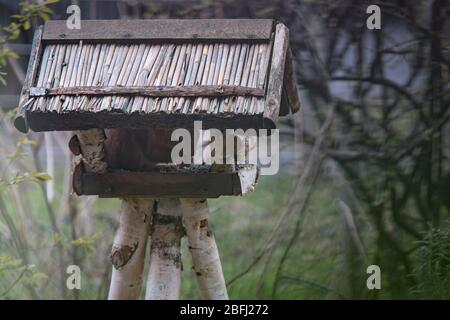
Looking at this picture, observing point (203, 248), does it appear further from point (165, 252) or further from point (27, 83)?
point (27, 83)

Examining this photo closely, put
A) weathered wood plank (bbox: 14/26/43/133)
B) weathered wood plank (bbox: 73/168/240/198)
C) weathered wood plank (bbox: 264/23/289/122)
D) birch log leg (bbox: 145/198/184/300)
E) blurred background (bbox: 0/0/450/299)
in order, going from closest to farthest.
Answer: weathered wood plank (bbox: 264/23/289/122)
weathered wood plank (bbox: 14/26/43/133)
weathered wood plank (bbox: 73/168/240/198)
birch log leg (bbox: 145/198/184/300)
blurred background (bbox: 0/0/450/299)

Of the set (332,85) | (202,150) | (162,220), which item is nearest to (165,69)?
(202,150)

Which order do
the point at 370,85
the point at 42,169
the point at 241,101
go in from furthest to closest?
the point at 42,169 < the point at 370,85 < the point at 241,101

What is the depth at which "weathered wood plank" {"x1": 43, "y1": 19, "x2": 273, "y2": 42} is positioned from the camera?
5.78 ft

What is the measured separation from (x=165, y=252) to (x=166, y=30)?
61 cm

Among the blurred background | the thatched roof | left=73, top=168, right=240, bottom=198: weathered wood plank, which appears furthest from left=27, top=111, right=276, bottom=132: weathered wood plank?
the blurred background

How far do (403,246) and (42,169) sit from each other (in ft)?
5.31

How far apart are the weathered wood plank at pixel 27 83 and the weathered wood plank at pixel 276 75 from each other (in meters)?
0.59

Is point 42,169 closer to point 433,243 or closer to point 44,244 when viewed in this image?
point 44,244

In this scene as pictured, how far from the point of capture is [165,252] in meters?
1.98

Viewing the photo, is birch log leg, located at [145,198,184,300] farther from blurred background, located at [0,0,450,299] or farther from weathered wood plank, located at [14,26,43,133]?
blurred background, located at [0,0,450,299]

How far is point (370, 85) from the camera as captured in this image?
118 inches

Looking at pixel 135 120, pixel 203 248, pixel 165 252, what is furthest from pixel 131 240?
pixel 135 120

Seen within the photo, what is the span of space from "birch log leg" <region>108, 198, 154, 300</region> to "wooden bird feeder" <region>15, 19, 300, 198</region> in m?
0.09
